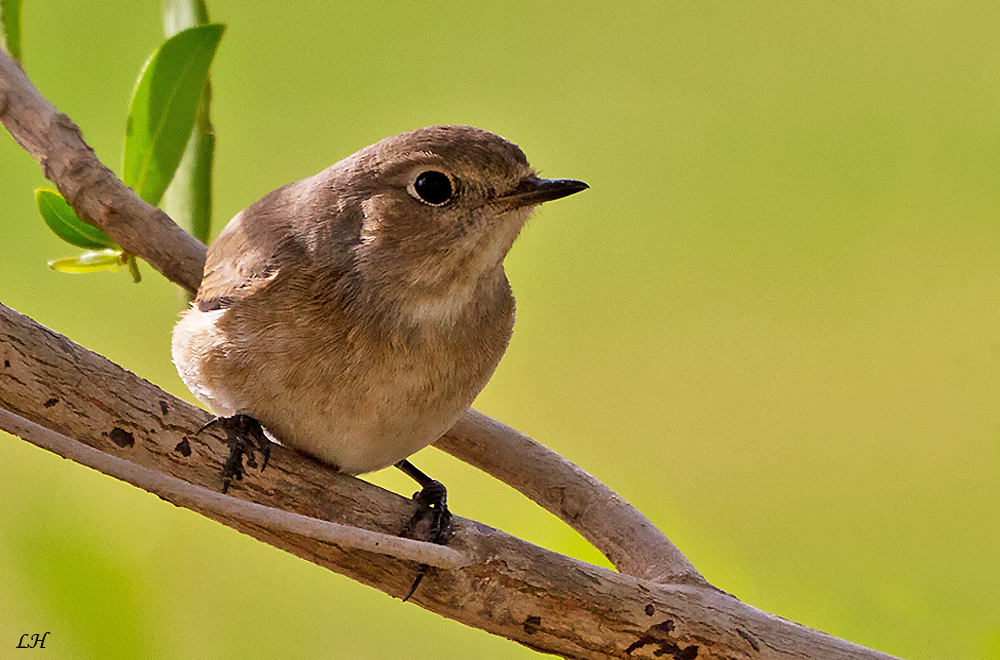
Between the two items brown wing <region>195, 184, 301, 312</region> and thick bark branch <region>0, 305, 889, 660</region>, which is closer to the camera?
thick bark branch <region>0, 305, 889, 660</region>

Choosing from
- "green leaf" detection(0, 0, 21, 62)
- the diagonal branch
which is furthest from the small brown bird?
"green leaf" detection(0, 0, 21, 62)

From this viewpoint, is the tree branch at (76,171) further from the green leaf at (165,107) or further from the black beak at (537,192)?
the black beak at (537,192)

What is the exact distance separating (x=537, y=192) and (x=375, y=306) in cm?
23

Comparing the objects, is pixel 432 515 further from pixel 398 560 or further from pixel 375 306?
pixel 375 306

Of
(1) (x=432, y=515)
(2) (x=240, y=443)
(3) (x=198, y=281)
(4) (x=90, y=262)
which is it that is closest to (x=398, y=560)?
(1) (x=432, y=515)

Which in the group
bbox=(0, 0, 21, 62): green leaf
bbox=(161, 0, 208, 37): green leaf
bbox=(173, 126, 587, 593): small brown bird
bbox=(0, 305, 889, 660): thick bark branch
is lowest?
bbox=(0, 305, 889, 660): thick bark branch

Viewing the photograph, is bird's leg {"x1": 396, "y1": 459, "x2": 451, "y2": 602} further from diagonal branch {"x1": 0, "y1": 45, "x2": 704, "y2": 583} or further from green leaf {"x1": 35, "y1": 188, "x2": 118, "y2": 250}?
green leaf {"x1": 35, "y1": 188, "x2": 118, "y2": 250}

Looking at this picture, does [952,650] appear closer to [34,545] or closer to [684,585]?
[684,585]

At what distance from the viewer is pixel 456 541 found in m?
1.30

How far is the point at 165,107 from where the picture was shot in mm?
1475

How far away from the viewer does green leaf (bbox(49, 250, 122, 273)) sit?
150cm

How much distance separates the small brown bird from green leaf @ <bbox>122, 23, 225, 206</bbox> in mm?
282

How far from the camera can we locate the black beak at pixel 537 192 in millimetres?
1232

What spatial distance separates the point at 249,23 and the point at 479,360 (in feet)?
4.07
